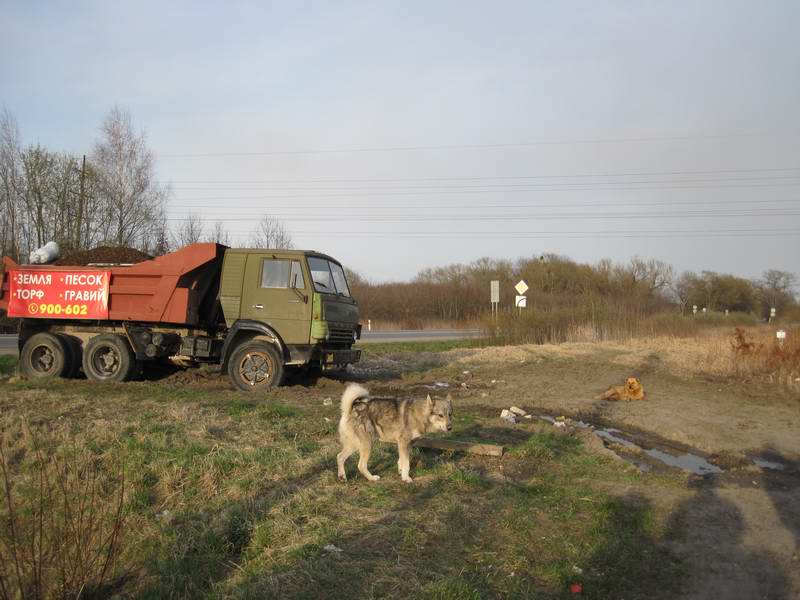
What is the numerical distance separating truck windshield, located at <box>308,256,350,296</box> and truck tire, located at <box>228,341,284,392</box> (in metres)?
1.58

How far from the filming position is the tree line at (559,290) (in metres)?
39.3

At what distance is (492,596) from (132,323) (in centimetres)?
1077

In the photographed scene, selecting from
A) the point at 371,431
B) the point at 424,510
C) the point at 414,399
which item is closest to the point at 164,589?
the point at 424,510

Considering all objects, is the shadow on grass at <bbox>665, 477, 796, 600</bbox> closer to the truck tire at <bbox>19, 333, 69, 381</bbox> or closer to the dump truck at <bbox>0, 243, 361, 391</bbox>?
the dump truck at <bbox>0, 243, 361, 391</bbox>

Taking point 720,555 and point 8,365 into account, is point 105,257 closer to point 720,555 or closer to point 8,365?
point 8,365

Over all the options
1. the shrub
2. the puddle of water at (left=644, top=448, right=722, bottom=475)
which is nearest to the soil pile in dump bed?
the shrub

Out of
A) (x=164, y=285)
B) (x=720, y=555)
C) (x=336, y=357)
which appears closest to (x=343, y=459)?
(x=720, y=555)

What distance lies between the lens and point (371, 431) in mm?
6789

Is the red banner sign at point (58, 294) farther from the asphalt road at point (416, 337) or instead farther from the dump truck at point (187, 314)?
the asphalt road at point (416, 337)

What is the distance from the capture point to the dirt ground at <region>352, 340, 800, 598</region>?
516 centimetres

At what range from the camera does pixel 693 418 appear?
11.3 metres

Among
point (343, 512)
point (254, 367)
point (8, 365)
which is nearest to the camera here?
point (343, 512)

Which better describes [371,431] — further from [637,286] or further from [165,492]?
[637,286]

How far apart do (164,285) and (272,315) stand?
7.22 ft
